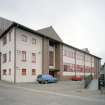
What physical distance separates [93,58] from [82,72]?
1189 cm

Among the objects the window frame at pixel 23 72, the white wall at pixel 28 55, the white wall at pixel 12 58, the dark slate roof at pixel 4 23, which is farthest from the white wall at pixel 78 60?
the dark slate roof at pixel 4 23

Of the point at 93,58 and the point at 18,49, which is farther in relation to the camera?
the point at 93,58

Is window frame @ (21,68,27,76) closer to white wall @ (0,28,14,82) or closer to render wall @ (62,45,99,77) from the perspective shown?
white wall @ (0,28,14,82)

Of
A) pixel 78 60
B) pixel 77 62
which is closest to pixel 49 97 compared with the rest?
pixel 77 62

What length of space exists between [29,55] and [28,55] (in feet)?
0.83

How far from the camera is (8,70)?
30984 millimetres

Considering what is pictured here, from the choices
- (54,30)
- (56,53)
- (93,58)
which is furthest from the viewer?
(93,58)

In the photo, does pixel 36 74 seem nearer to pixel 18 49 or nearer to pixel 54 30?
pixel 18 49

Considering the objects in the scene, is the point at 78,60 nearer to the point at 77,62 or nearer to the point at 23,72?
the point at 77,62

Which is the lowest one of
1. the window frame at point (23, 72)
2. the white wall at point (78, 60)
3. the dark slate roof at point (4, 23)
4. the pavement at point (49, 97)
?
the pavement at point (49, 97)

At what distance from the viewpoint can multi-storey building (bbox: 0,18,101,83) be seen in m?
29.2

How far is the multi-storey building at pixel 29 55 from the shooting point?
29.2m

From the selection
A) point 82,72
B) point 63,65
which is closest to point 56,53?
point 63,65

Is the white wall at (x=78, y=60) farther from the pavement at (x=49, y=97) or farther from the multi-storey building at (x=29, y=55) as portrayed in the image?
the pavement at (x=49, y=97)
